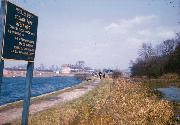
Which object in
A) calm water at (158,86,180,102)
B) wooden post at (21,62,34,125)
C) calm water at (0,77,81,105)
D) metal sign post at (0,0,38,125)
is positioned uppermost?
metal sign post at (0,0,38,125)

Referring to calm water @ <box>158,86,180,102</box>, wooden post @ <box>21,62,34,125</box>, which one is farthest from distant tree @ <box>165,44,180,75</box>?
wooden post @ <box>21,62,34,125</box>

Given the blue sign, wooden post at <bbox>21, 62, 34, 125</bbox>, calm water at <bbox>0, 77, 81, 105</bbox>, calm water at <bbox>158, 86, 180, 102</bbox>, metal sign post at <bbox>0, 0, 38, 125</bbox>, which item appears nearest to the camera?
metal sign post at <bbox>0, 0, 38, 125</bbox>

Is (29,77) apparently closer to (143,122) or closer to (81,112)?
(81,112)

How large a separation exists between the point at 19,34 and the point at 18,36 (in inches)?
3.3

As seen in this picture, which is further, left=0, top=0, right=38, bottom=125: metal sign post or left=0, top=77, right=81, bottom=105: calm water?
left=0, top=77, right=81, bottom=105: calm water

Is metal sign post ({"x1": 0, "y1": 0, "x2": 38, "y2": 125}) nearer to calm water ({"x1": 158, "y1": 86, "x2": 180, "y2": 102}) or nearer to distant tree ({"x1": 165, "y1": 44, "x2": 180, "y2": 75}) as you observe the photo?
calm water ({"x1": 158, "y1": 86, "x2": 180, "y2": 102})

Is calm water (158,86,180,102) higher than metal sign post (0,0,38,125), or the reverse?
metal sign post (0,0,38,125)

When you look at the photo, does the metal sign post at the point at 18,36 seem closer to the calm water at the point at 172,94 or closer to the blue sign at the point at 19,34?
the blue sign at the point at 19,34

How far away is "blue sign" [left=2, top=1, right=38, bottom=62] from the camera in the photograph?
7.64 metres

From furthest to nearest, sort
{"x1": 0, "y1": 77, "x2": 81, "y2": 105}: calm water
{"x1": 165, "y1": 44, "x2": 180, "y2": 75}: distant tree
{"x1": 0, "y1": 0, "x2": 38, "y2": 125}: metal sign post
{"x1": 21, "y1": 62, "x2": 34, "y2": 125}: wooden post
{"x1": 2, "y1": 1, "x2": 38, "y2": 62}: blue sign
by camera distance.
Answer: {"x1": 165, "y1": 44, "x2": 180, "y2": 75}: distant tree
{"x1": 0, "y1": 77, "x2": 81, "y2": 105}: calm water
{"x1": 21, "y1": 62, "x2": 34, "y2": 125}: wooden post
{"x1": 2, "y1": 1, "x2": 38, "y2": 62}: blue sign
{"x1": 0, "y1": 0, "x2": 38, "y2": 125}: metal sign post

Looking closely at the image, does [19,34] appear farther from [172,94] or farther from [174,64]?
→ [174,64]

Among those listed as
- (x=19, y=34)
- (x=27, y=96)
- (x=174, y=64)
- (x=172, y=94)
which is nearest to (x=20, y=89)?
(x=174, y=64)

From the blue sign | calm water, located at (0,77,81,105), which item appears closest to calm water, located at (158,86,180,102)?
the blue sign

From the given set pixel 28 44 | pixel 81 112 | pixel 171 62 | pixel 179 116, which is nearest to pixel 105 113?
pixel 81 112
